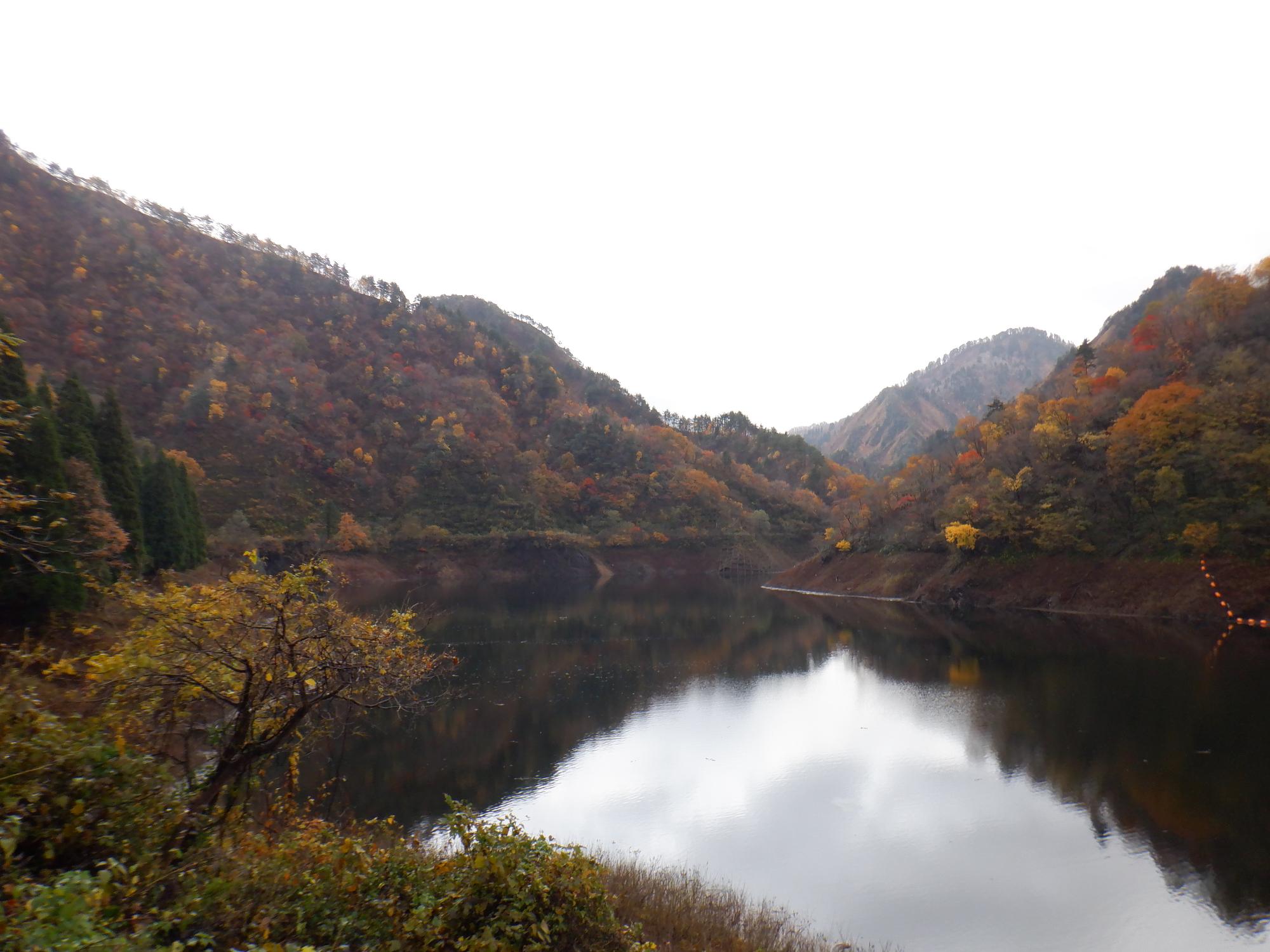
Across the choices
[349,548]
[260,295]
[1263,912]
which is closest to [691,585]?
[349,548]

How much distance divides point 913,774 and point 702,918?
11121 millimetres

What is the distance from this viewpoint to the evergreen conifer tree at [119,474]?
2853cm

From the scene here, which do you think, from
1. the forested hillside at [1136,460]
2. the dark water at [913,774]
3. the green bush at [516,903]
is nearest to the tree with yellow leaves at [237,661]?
the green bush at [516,903]

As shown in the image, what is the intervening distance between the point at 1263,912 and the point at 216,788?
1598 cm

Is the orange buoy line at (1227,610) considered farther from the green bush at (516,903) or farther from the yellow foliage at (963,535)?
the green bush at (516,903)

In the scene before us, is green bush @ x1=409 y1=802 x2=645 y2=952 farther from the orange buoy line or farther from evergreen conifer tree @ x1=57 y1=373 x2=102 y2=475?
the orange buoy line

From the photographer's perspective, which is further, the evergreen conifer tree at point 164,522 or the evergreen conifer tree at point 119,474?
the evergreen conifer tree at point 164,522

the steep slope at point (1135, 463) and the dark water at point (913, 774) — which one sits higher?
the steep slope at point (1135, 463)

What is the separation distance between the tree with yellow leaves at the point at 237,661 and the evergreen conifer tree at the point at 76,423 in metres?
21.1

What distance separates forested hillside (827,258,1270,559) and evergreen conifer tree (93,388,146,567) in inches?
2033

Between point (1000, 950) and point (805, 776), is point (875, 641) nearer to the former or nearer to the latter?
point (805, 776)

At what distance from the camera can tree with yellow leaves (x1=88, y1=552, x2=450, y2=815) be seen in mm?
8500

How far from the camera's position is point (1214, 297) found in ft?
171

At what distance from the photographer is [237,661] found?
8.94 meters
